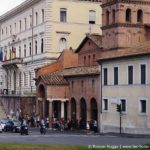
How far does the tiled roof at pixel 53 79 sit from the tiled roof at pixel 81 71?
78 centimetres

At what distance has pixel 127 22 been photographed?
72.2m

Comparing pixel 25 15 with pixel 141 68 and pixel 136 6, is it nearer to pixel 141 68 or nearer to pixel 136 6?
pixel 136 6

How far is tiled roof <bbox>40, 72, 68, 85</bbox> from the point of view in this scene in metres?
79.4

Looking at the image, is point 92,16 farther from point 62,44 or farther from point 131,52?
point 131,52

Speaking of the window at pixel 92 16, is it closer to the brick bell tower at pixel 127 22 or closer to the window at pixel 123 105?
the brick bell tower at pixel 127 22

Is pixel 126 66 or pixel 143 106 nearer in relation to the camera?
pixel 143 106

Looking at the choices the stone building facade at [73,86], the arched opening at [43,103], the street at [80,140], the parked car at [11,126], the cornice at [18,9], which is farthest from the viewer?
A: the cornice at [18,9]

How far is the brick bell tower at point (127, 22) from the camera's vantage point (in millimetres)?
71875

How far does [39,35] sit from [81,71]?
21.9m

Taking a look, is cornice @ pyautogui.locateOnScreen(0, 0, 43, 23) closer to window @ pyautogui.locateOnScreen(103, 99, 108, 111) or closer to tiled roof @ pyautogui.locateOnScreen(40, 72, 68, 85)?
tiled roof @ pyautogui.locateOnScreen(40, 72, 68, 85)

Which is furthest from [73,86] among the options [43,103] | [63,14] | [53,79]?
[63,14]

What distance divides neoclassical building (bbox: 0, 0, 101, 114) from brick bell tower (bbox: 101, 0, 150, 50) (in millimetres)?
19984

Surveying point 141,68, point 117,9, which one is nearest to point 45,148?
point 141,68

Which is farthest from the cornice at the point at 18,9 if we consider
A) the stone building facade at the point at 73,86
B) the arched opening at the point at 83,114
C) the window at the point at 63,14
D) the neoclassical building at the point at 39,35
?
the arched opening at the point at 83,114
